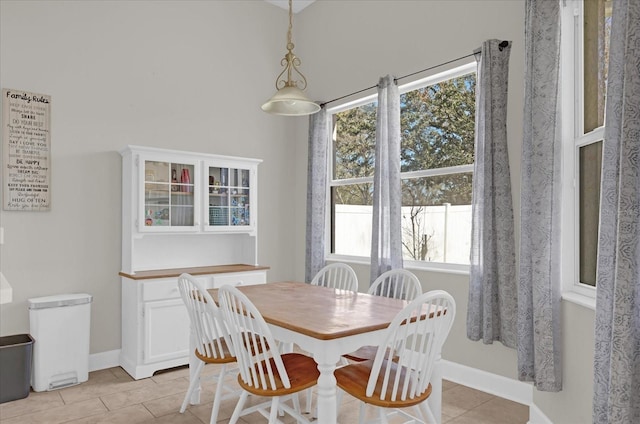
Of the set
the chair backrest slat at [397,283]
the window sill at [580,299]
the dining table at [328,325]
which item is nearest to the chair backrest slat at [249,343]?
the dining table at [328,325]

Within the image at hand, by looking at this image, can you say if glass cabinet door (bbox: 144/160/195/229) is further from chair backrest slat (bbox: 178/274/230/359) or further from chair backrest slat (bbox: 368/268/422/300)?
chair backrest slat (bbox: 368/268/422/300)

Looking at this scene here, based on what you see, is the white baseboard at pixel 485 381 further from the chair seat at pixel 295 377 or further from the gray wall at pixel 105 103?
the chair seat at pixel 295 377

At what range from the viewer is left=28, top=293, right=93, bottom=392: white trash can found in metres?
3.25

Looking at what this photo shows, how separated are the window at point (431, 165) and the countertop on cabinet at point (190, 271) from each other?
47.3 inches

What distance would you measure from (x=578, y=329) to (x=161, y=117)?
3730 mm

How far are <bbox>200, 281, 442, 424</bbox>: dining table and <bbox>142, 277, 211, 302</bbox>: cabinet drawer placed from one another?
0.88 m

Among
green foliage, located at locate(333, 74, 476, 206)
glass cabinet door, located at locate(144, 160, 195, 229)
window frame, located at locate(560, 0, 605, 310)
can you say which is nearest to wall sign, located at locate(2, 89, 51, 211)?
glass cabinet door, located at locate(144, 160, 195, 229)

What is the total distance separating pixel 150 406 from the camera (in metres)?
3.00

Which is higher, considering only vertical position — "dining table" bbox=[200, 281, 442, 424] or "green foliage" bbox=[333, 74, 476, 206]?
"green foliage" bbox=[333, 74, 476, 206]

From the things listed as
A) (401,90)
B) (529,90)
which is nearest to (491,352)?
(529,90)

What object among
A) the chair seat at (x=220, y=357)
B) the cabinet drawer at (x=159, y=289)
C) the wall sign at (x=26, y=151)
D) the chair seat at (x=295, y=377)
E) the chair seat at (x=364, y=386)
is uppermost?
the wall sign at (x=26, y=151)

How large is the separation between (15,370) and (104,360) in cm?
77

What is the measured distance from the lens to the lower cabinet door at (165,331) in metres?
3.57

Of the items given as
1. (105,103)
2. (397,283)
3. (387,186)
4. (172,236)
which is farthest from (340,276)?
(105,103)
